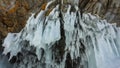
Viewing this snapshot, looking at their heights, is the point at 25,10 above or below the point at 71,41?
above

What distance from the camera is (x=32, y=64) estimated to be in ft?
13.6

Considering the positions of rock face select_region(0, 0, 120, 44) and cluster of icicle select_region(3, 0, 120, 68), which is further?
rock face select_region(0, 0, 120, 44)

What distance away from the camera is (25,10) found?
5.78 m

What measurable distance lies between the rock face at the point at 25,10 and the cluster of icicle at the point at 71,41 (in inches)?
52.1

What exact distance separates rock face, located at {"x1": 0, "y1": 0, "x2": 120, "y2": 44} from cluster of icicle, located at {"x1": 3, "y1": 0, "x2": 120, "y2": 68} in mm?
1324

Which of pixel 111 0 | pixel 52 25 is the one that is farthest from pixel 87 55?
pixel 111 0

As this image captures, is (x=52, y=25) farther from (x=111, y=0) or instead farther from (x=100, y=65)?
(x=111, y=0)

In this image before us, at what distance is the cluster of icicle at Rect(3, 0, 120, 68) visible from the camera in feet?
12.6

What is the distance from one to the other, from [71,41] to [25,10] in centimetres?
233

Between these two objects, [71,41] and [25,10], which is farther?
[25,10]

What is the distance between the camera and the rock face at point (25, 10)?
5395 millimetres

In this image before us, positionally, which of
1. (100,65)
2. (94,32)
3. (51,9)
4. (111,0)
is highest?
(111,0)

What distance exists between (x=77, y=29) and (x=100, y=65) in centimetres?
71

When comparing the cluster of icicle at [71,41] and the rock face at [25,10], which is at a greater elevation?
the rock face at [25,10]
